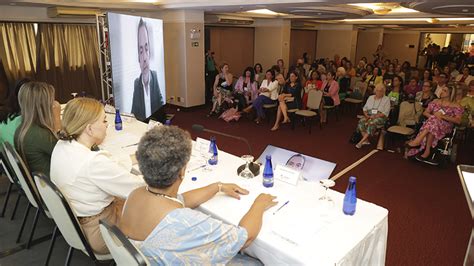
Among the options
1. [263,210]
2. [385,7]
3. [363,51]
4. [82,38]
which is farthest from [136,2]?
[363,51]

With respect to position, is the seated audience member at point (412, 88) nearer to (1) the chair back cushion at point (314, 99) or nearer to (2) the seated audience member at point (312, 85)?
(2) the seated audience member at point (312, 85)

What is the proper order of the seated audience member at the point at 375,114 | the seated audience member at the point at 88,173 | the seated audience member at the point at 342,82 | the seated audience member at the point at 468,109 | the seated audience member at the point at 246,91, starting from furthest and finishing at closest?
the seated audience member at the point at 342,82 < the seated audience member at the point at 246,91 < the seated audience member at the point at 375,114 < the seated audience member at the point at 468,109 < the seated audience member at the point at 88,173

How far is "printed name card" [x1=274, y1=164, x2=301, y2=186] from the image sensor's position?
2061 mm

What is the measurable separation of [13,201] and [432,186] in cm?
446

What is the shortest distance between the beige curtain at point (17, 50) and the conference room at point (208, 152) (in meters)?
→ 0.02

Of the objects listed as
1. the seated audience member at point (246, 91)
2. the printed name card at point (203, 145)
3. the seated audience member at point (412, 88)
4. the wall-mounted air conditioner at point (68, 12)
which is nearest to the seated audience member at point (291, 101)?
the seated audience member at point (246, 91)

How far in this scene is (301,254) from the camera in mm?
1461

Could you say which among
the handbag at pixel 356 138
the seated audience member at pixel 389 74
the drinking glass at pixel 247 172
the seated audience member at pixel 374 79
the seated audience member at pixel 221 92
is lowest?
the handbag at pixel 356 138

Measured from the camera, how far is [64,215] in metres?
1.72

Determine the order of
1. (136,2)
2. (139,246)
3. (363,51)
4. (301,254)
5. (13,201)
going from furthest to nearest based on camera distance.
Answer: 1. (363,51)
2. (136,2)
3. (13,201)
4. (301,254)
5. (139,246)

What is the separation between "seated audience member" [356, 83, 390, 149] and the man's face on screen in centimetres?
340

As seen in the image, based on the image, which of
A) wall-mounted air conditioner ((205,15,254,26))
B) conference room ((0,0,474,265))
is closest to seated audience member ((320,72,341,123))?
conference room ((0,0,474,265))

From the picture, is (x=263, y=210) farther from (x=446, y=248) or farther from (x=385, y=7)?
(x=385, y=7)

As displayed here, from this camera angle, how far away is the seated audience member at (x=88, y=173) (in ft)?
5.84
